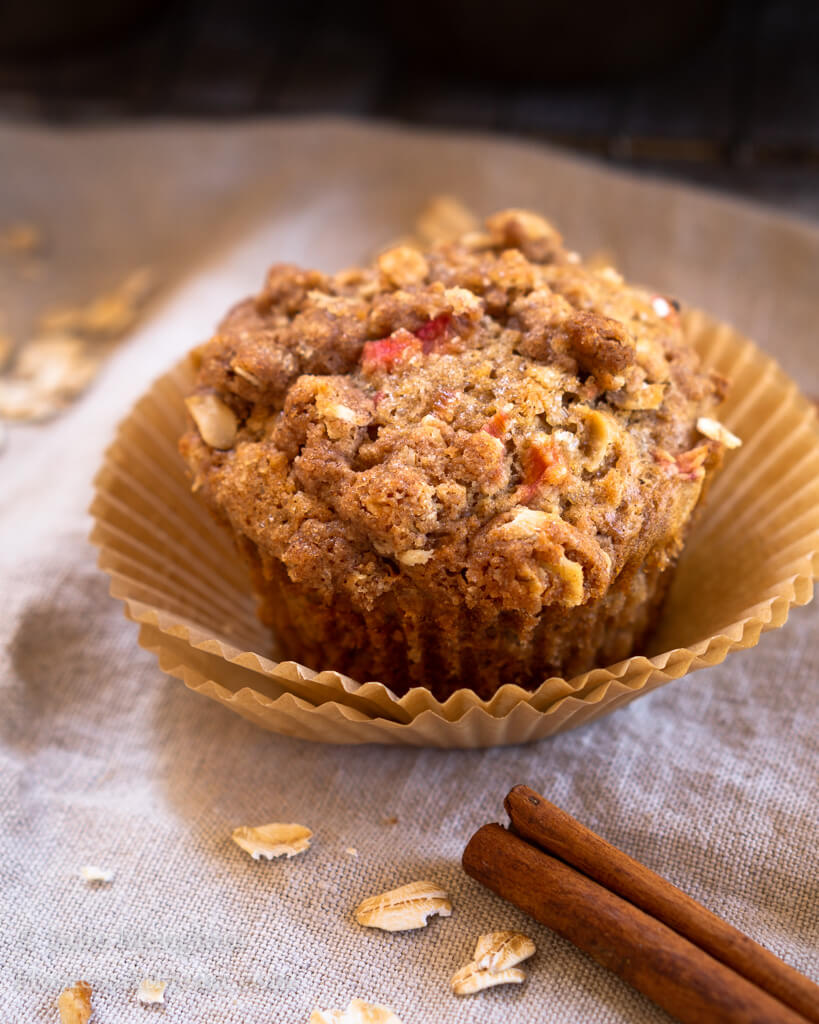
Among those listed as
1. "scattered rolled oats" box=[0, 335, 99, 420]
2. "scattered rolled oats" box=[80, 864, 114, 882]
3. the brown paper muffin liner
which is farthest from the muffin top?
"scattered rolled oats" box=[0, 335, 99, 420]

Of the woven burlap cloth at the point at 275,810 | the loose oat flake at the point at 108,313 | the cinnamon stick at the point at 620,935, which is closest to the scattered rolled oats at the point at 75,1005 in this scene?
the woven burlap cloth at the point at 275,810

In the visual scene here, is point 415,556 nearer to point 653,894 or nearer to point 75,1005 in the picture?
point 653,894

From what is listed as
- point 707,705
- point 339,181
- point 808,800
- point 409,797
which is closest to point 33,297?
point 339,181

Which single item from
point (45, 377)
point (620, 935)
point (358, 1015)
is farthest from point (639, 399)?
point (45, 377)

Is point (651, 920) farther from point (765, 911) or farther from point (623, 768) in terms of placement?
point (623, 768)

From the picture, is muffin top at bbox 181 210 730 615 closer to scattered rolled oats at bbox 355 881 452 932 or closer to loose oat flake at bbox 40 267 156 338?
scattered rolled oats at bbox 355 881 452 932

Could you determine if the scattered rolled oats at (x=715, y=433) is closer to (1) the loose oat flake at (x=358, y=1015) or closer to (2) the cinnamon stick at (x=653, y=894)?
(2) the cinnamon stick at (x=653, y=894)

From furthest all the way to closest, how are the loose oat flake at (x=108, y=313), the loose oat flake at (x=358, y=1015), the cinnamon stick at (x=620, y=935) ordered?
the loose oat flake at (x=108, y=313)
the loose oat flake at (x=358, y=1015)
the cinnamon stick at (x=620, y=935)
